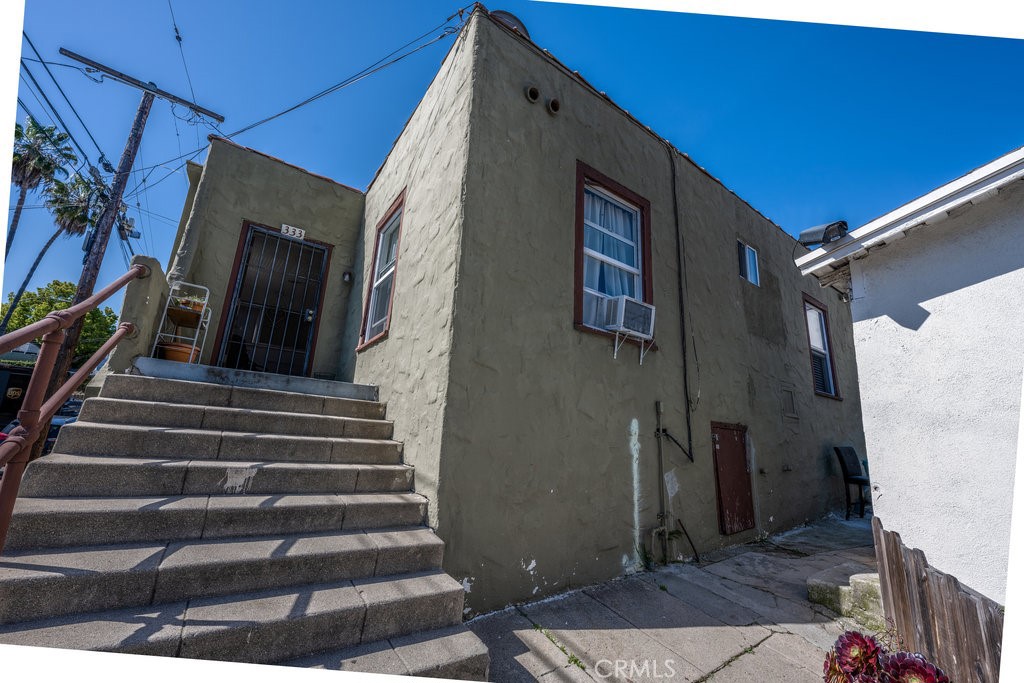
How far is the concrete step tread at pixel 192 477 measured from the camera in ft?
7.81

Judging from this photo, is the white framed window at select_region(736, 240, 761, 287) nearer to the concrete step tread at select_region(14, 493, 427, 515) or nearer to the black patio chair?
the black patio chair

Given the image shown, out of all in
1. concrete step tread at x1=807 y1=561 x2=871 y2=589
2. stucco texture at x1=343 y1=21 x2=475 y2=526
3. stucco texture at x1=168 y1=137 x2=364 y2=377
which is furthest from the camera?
stucco texture at x1=168 y1=137 x2=364 y2=377

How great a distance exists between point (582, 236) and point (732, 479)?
384cm

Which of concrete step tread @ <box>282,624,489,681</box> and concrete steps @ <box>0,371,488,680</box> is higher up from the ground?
concrete steps @ <box>0,371,488,680</box>

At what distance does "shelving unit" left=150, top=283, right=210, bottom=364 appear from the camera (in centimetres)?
498

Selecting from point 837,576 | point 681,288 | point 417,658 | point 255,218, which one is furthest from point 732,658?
point 255,218

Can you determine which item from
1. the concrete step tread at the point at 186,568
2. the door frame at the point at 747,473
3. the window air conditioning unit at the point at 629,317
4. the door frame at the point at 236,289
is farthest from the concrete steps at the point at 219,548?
the door frame at the point at 747,473

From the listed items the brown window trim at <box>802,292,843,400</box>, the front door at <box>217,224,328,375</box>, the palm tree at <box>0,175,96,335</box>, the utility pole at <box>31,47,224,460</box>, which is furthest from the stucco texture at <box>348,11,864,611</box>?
the palm tree at <box>0,175,96,335</box>

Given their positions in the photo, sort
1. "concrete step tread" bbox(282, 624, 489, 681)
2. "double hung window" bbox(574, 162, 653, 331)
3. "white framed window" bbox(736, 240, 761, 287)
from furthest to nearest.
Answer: "white framed window" bbox(736, 240, 761, 287) → "double hung window" bbox(574, 162, 653, 331) → "concrete step tread" bbox(282, 624, 489, 681)

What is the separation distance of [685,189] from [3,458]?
24.0 ft

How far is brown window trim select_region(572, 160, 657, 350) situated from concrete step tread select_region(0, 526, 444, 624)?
8.72ft

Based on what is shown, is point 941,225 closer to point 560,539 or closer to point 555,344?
point 555,344

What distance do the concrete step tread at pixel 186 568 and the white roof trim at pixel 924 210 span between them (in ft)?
14.6

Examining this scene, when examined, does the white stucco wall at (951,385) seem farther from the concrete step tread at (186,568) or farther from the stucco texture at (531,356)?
the concrete step tread at (186,568)
